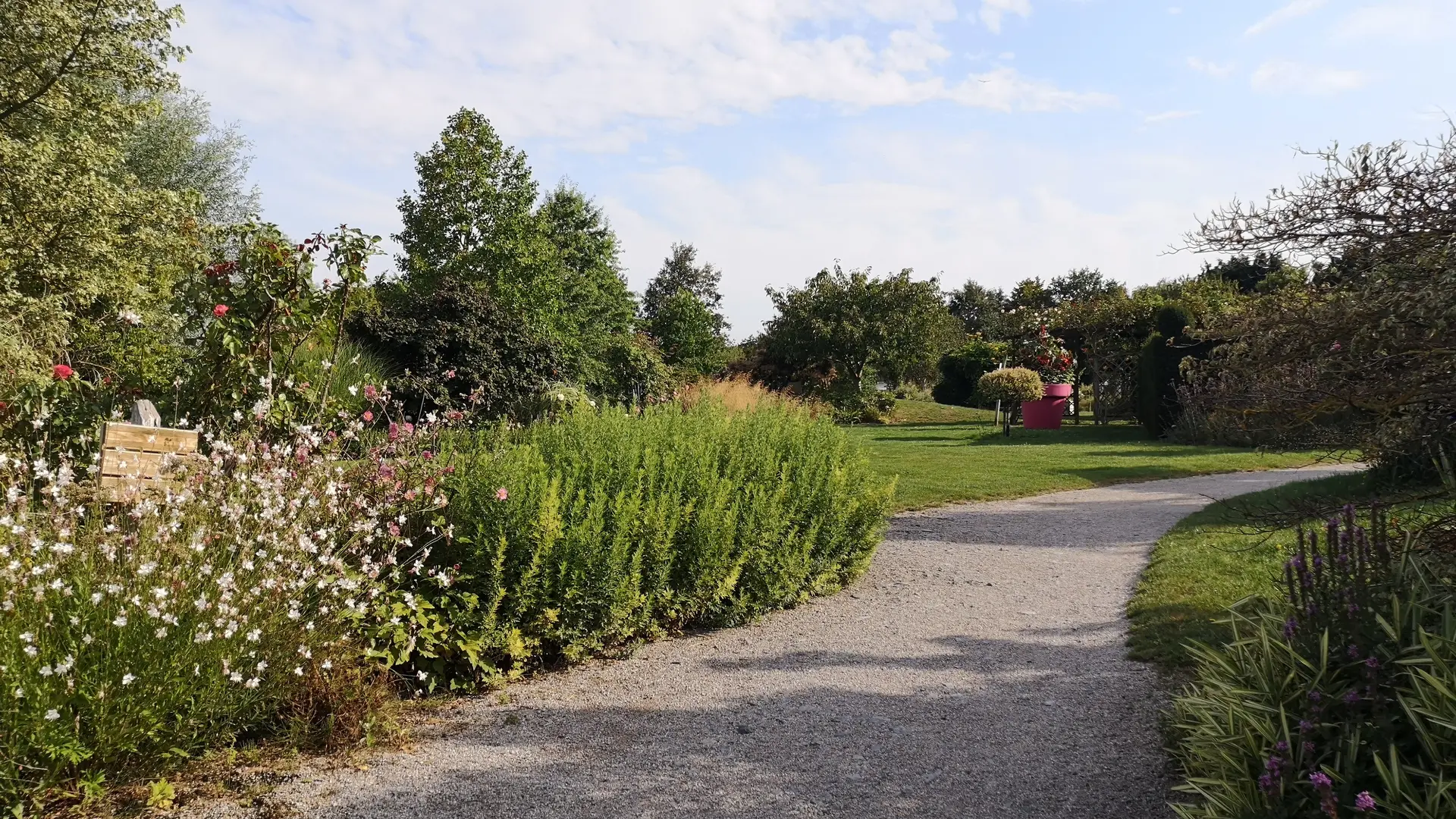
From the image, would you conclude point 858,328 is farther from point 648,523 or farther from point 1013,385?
point 648,523

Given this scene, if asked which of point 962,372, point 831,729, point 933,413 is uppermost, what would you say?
point 962,372

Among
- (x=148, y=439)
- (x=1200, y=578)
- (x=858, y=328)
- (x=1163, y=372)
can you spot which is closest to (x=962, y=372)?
(x=858, y=328)

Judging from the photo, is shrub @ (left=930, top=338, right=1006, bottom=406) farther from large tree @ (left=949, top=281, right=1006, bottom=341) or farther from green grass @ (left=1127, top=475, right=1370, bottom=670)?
green grass @ (left=1127, top=475, right=1370, bottom=670)

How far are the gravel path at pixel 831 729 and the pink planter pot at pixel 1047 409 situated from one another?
1402 cm

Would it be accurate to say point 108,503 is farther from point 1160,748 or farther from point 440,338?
point 440,338

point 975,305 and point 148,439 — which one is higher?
point 975,305

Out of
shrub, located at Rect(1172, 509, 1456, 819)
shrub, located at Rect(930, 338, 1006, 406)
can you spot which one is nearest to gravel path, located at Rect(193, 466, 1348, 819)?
shrub, located at Rect(1172, 509, 1456, 819)

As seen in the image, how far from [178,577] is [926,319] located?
2154 cm

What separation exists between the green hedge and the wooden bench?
3.99 ft

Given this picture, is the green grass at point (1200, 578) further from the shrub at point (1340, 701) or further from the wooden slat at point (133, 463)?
the wooden slat at point (133, 463)

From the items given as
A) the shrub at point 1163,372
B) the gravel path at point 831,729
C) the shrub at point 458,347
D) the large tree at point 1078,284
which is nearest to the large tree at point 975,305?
the large tree at point 1078,284

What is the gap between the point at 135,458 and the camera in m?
3.96

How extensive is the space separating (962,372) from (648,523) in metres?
25.5

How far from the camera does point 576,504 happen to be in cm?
444
